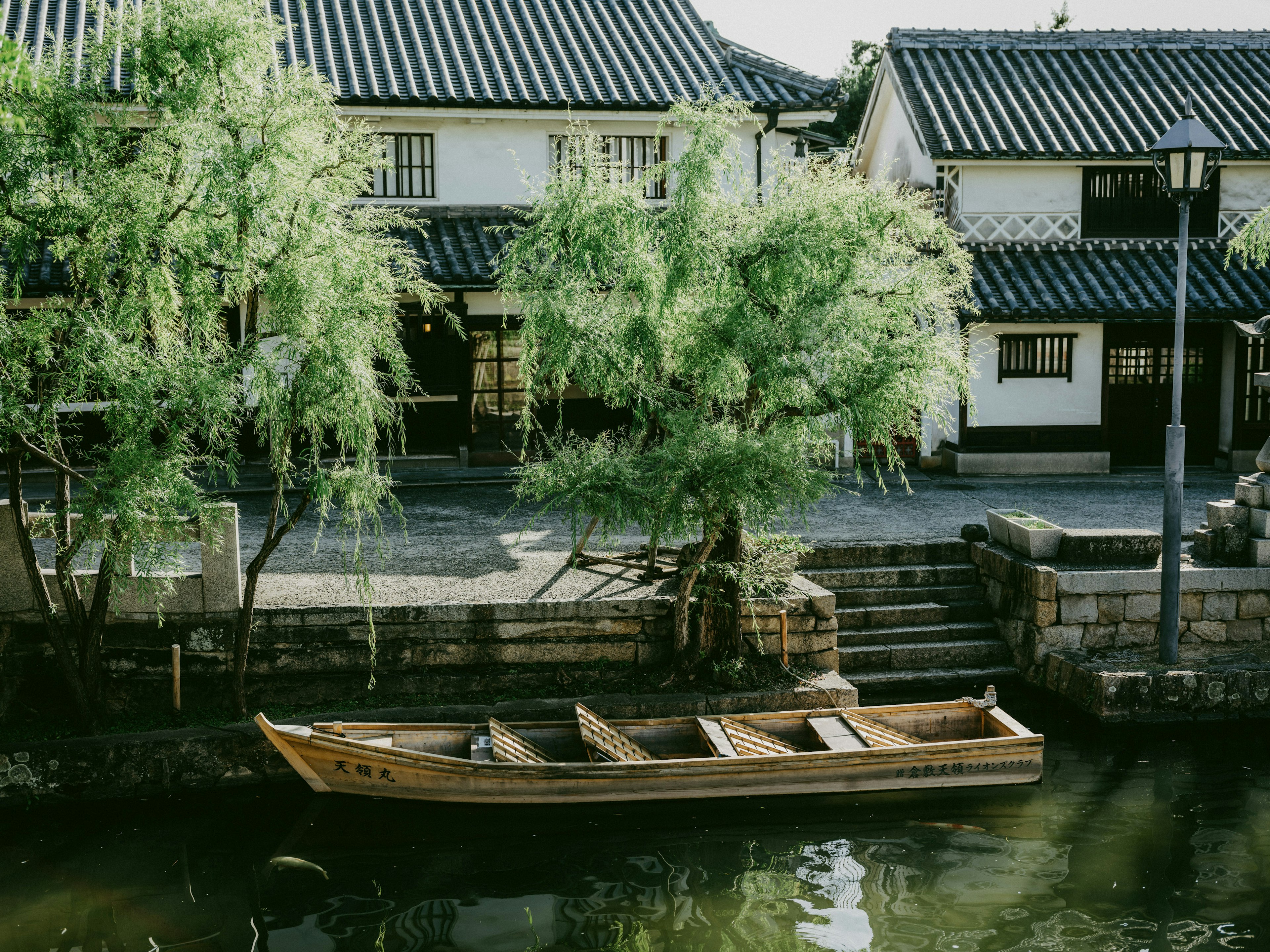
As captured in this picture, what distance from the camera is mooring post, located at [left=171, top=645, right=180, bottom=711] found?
32.3 ft

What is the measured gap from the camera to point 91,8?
18.1 metres

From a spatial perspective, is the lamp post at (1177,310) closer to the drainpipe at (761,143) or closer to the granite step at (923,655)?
the granite step at (923,655)

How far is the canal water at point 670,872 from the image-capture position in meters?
7.47

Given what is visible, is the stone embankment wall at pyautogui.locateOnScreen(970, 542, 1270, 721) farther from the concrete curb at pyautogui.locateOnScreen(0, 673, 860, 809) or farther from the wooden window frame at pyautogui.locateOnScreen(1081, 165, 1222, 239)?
the wooden window frame at pyautogui.locateOnScreen(1081, 165, 1222, 239)

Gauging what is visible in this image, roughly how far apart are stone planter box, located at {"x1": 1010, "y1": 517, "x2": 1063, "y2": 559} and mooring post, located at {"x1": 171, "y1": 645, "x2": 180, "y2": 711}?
8.79 m

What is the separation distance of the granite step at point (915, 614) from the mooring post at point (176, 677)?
6700mm

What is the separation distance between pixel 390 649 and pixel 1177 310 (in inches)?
328

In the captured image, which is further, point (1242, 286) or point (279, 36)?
point (1242, 286)

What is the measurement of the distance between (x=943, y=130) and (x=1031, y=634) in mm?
10395

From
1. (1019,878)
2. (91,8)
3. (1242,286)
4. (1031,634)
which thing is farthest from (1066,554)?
(91,8)

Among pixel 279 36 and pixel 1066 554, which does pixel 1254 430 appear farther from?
pixel 279 36

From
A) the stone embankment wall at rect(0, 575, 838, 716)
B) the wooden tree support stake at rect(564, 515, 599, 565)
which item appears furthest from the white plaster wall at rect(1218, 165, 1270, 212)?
the wooden tree support stake at rect(564, 515, 599, 565)

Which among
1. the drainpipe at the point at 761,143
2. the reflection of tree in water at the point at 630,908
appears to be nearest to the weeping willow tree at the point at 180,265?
the reflection of tree in water at the point at 630,908

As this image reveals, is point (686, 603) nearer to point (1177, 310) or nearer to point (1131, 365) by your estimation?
point (1177, 310)
